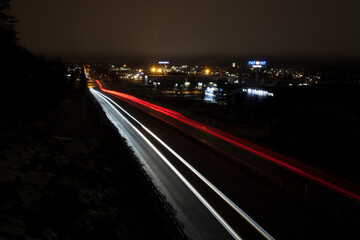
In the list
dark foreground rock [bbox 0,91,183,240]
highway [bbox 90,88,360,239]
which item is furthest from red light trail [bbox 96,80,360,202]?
dark foreground rock [bbox 0,91,183,240]

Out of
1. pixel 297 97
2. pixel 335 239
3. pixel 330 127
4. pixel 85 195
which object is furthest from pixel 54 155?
pixel 297 97

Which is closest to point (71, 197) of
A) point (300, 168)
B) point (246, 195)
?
point (246, 195)

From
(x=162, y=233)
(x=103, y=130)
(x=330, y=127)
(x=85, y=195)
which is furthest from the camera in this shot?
(x=103, y=130)

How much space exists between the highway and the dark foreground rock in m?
1.27

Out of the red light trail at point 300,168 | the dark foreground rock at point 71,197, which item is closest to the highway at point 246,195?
the red light trail at point 300,168

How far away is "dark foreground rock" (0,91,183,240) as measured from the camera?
8.89 meters

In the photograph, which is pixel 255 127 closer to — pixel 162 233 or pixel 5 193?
pixel 162 233

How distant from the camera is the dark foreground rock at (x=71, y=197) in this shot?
889cm

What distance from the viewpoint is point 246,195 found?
1300 centimetres

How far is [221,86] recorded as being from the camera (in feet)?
217

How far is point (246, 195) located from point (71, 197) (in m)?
7.67

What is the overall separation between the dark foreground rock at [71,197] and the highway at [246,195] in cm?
127

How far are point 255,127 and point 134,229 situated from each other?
24.9m

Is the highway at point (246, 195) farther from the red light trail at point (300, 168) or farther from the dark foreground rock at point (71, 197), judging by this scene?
the dark foreground rock at point (71, 197)
